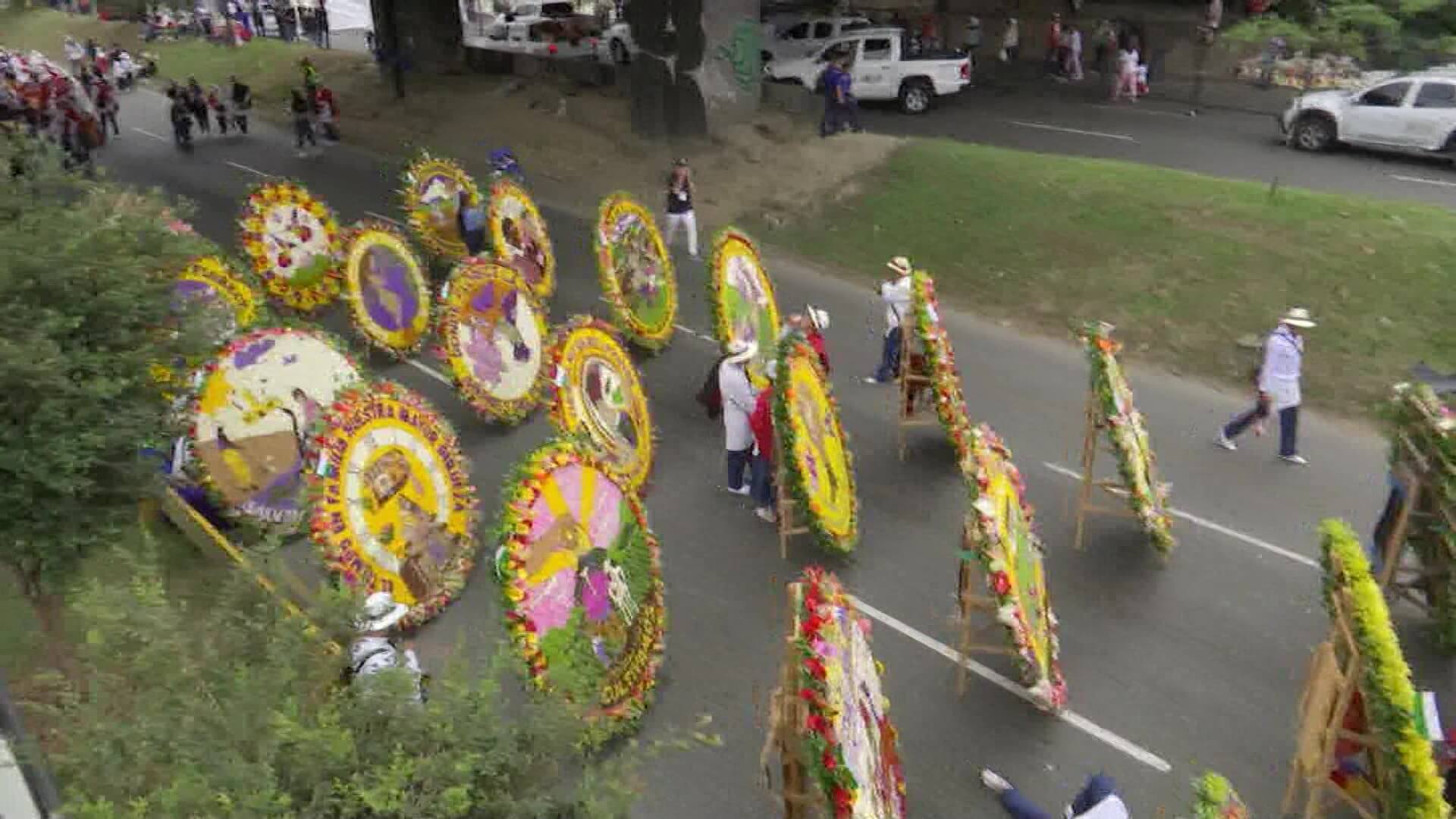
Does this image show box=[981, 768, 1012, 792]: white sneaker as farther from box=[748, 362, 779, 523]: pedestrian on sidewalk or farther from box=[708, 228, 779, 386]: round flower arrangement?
box=[708, 228, 779, 386]: round flower arrangement

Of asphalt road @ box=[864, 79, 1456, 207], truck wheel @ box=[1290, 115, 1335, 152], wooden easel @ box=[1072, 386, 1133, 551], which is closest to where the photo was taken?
wooden easel @ box=[1072, 386, 1133, 551]

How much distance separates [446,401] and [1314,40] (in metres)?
22.0

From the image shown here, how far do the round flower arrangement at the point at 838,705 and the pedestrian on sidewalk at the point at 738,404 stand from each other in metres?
3.90

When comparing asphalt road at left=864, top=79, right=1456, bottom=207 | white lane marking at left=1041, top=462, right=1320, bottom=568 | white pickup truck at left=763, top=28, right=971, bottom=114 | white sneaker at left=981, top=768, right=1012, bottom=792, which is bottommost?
white sneaker at left=981, top=768, right=1012, bottom=792

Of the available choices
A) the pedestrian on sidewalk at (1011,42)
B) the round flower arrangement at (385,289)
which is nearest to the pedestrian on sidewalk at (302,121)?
the round flower arrangement at (385,289)

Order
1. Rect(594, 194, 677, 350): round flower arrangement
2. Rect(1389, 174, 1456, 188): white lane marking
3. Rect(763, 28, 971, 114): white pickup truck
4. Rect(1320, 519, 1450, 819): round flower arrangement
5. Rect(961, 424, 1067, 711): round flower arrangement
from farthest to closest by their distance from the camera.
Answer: Rect(763, 28, 971, 114): white pickup truck
Rect(1389, 174, 1456, 188): white lane marking
Rect(594, 194, 677, 350): round flower arrangement
Rect(961, 424, 1067, 711): round flower arrangement
Rect(1320, 519, 1450, 819): round flower arrangement

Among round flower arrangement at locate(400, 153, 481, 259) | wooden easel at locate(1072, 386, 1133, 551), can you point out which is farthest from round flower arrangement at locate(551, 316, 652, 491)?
round flower arrangement at locate(400, 153, 481, 259)

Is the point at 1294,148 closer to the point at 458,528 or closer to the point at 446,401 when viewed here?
the point at 446,401

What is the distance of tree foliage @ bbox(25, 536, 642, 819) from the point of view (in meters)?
3.39

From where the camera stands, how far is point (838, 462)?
9.12 metres

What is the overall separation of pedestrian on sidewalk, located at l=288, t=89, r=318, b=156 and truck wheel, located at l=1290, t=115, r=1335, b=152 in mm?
21492

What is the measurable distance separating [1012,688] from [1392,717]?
2.86 m

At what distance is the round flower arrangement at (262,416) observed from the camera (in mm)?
8727

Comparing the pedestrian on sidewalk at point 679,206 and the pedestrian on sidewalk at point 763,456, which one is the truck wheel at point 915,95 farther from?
the pedestrian on sidewalk at point 763,456
